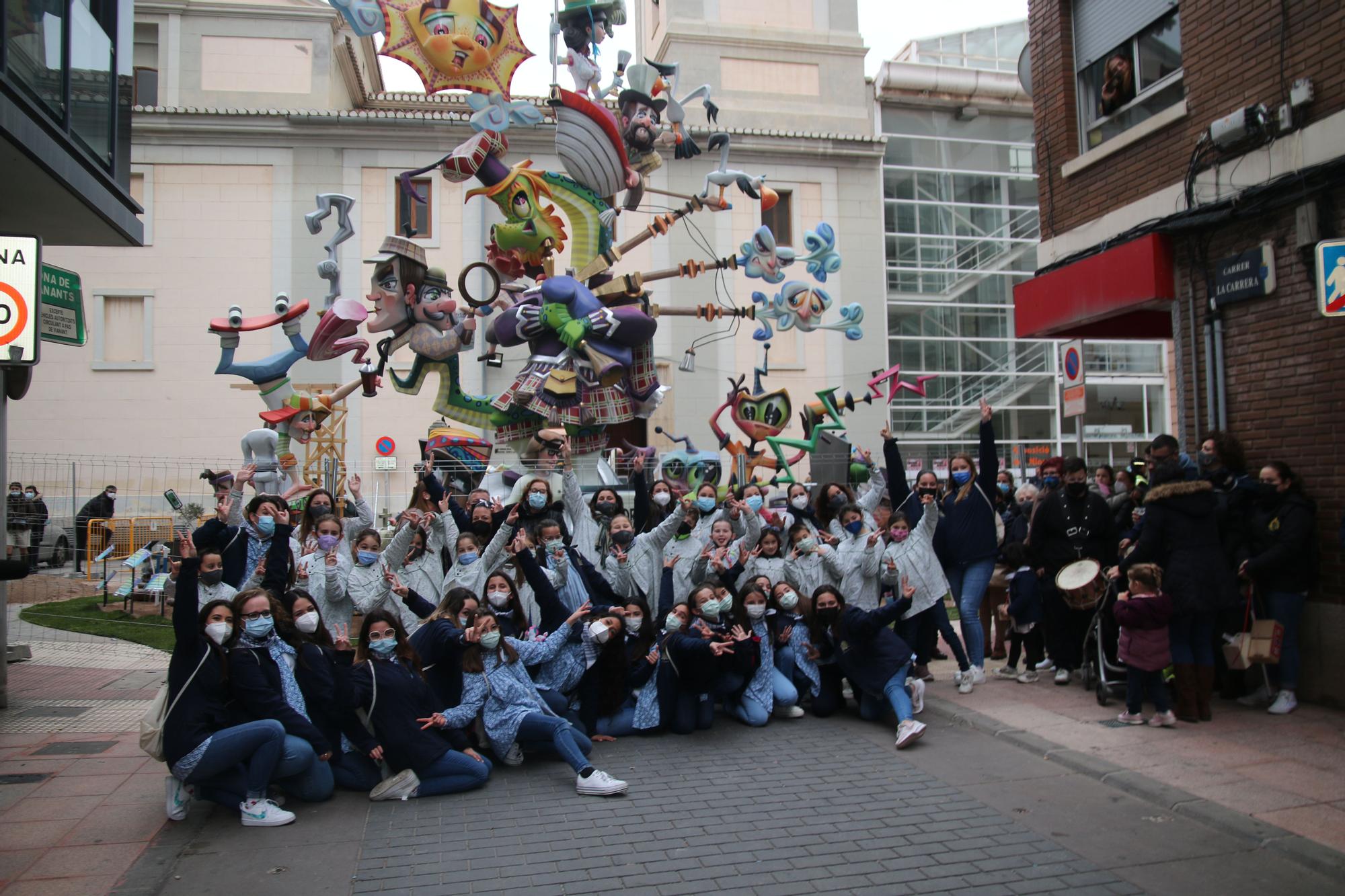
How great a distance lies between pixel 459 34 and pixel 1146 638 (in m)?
10.4

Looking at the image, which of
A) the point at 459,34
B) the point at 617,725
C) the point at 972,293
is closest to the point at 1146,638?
the point at 617,725

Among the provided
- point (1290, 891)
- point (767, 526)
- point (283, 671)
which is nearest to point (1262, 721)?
point (1290, 891)

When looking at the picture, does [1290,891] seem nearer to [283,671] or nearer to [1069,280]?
[283,671]

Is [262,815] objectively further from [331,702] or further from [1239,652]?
[1239,652]

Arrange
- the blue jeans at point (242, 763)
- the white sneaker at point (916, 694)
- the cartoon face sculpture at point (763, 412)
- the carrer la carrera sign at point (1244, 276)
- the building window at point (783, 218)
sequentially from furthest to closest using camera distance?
1. the building window at point (783, 218)
2. the cartoon face sculpture at point (763, 412)
3. the carrer la carrera sign at point (1244, 276)
4. the white sneaker at point (916, 694)
5. the blue jeans at point (242, 763)

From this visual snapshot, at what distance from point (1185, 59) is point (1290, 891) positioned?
7.39 metres

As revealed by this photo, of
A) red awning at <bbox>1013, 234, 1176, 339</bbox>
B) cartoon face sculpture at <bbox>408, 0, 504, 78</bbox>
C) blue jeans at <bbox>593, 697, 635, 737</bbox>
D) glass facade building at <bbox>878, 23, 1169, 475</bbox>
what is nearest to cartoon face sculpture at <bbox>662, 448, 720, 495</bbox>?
red awning at <bbox>1013, 234, 1176, 339</bbox>

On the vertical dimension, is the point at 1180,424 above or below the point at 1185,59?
below

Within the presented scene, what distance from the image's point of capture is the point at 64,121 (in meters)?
8.12

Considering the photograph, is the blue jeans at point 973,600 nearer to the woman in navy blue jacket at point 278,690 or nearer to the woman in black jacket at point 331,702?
the woman in black jacket at point 331,702

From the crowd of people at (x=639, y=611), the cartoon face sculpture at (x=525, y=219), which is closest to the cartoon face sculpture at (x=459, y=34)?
the cartoon face sculpture at (x=525, y=219)

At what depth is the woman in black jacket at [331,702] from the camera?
6.16 m

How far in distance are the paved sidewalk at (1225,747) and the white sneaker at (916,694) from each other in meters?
0.53

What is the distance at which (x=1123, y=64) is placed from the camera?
34.0 ft
